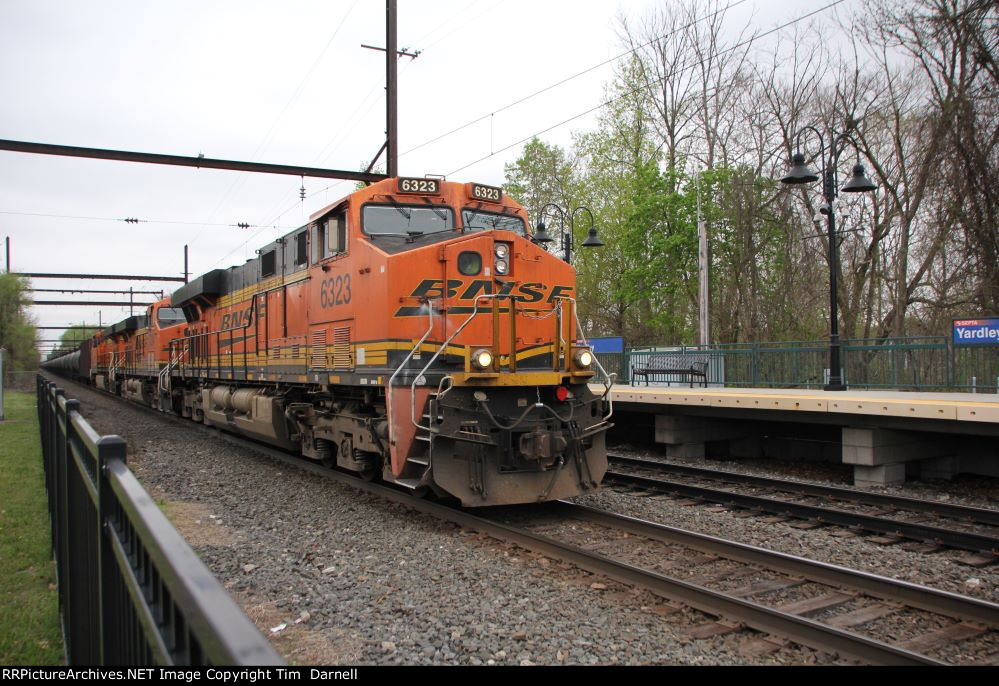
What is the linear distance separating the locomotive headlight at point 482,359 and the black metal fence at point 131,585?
156 inches

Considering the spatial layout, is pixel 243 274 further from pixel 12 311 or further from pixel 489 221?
pixel 12 311

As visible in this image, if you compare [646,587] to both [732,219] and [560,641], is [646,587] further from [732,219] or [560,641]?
[732,219]

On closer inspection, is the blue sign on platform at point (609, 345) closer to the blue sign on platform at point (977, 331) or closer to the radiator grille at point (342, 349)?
the blue sign on platform at point (977, 331)

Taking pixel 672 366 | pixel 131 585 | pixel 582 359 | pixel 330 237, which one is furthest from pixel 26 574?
pixel 672 366

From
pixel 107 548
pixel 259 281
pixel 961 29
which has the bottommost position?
pixel 107 548

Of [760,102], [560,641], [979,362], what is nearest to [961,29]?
[760,102]

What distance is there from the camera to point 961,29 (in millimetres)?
17594

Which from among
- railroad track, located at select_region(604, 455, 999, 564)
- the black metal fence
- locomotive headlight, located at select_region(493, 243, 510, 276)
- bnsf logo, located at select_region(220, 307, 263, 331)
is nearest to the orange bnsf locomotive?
locomotive headlight, located at select_region(493, 243, 510, 276)

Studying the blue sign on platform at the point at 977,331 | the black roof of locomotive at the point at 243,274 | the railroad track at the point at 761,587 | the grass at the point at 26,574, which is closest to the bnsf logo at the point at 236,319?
the black roof of locomotive at the point at 243,274

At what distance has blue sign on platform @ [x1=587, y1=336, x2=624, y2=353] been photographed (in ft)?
60.2

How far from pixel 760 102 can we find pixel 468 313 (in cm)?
2308

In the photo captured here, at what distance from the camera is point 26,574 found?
225 inches

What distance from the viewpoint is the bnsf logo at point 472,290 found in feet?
24.9

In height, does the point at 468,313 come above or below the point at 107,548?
above
